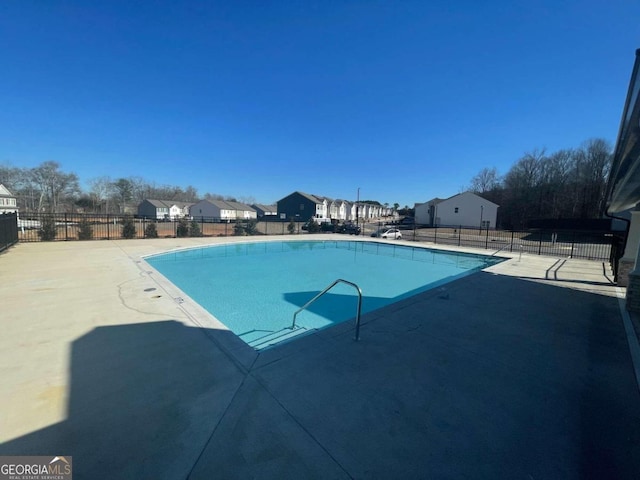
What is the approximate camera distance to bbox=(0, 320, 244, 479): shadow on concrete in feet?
6.11

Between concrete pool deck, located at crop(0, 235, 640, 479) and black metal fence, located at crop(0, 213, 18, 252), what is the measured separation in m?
9.09

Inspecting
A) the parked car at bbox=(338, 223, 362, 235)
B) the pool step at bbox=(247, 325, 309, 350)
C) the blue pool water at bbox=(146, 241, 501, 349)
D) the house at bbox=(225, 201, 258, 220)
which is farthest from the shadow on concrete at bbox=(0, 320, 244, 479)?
the house at bbox=(225, 201, 258, 220)

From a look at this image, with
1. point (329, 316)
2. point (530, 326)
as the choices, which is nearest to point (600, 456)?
point (530, 326)

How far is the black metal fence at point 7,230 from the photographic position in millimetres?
10430

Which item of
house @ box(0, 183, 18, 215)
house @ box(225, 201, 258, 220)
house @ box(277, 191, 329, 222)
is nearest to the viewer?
house @ box(0, 183, 18, 215)

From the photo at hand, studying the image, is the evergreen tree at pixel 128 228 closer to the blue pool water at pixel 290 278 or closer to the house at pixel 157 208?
the blue pool water at pixel 290 278

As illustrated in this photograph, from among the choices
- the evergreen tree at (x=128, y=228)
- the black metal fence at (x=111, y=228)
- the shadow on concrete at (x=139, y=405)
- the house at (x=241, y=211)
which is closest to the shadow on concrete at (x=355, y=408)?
the shadow on concrete at (x=139, y=405)

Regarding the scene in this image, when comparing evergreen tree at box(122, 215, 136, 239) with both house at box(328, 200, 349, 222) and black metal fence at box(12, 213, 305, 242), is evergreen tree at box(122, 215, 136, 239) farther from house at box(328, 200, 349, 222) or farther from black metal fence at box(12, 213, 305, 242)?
house at box(328, 200, 349, 222)

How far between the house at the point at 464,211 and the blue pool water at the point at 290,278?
24.9m

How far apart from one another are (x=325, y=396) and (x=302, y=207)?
45141mm

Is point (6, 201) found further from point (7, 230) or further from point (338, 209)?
point (338, 209)

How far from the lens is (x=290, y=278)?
10.1 metres

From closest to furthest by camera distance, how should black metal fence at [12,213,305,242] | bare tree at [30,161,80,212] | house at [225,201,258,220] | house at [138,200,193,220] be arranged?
black metal fence at [12,213,305,242], bare tree at [30,161,80,212], house at [138,200,193,220], house at [225,201,258,220]

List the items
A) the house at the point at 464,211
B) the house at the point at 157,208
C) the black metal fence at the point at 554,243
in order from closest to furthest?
1. the black metal fence at the point at 554,243
2. the house at the point at 464,211
3. the house at the point at 157,208
